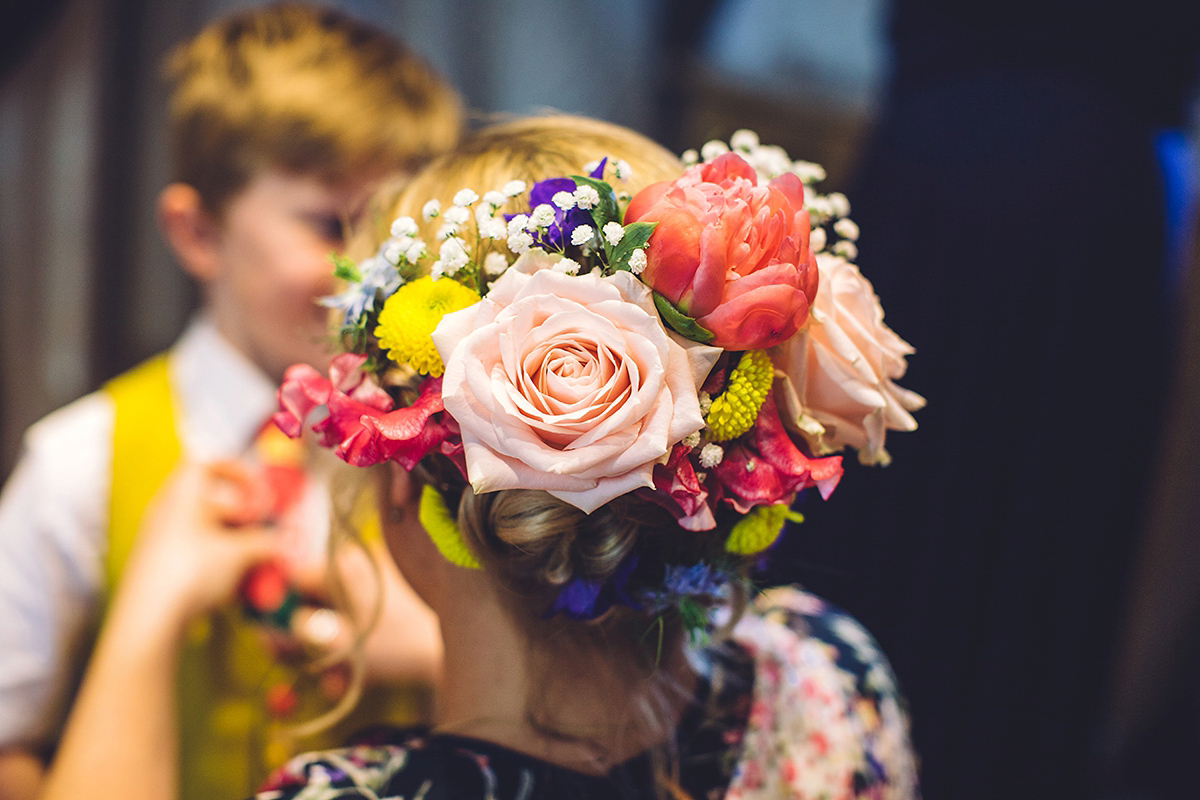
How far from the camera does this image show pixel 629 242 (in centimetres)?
49

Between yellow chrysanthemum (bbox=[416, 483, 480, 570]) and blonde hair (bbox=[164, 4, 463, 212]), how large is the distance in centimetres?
72

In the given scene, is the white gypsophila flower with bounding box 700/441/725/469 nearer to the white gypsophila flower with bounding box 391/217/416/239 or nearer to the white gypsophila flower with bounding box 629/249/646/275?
the white gypsophila flower with bounding box 629/249/646/275

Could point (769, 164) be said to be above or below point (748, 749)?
above

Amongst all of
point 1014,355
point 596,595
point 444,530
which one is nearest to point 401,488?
point 444,530

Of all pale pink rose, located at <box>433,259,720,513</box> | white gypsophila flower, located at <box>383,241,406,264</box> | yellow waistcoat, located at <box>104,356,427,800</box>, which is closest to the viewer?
pale pink rose, located at <box>433,259,720,513</box>

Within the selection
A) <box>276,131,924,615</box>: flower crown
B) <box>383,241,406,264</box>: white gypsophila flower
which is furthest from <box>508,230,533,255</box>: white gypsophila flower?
<box>383,241,406,264</box>: white gypsophila flower

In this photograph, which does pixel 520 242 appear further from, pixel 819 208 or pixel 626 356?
pixel 819 208

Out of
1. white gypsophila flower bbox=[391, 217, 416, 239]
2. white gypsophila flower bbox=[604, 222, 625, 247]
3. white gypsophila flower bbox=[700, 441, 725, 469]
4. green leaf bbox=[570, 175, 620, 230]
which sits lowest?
white gypsophila flower bbox=[700, 441, 725, 469]

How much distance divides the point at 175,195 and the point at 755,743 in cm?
114

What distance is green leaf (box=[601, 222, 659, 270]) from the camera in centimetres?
48

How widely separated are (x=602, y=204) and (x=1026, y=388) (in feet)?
3.06

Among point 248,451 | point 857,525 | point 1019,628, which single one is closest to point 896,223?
point 857,525

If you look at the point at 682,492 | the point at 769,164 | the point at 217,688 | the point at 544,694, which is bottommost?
the point at 217,688

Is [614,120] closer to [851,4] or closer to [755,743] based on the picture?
[851,4]
